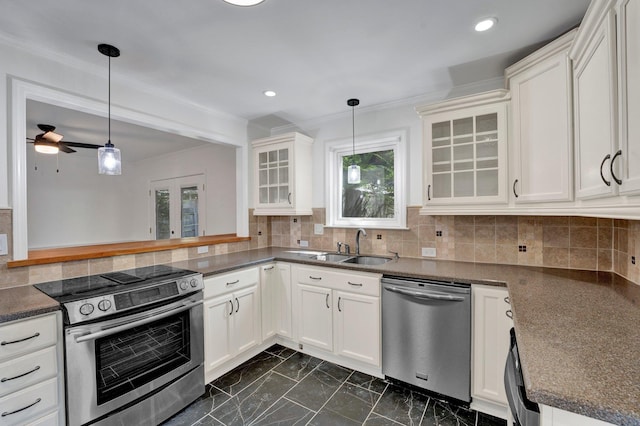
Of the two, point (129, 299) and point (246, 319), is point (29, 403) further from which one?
point (246, 319)

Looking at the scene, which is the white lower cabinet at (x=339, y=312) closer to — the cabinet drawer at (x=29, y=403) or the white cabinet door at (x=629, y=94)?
the white cabinet door at (x=629, y=94)

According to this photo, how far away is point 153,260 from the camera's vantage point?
2.55m

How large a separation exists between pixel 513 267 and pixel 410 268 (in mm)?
800

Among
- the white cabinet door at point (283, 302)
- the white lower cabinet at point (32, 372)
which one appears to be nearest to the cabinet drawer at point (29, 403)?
the white lower cabinet at point (32, 372)

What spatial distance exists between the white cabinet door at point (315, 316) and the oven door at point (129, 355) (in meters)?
0.90

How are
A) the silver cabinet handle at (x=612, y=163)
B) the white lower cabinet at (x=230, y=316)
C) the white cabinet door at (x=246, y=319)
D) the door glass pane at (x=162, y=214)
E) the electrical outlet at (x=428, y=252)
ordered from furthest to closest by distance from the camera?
1. the door glass pane at (x=162, y=214)
2. the electrical outlet at (x=428, y=252)
3. the white cabinet door at (x=246, y=319)
4. the white lower cabinet at (x=230, y=316)
5. the silver cabinet handle at (x=612, y=163)

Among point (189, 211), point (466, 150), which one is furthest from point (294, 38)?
point (189, 211)

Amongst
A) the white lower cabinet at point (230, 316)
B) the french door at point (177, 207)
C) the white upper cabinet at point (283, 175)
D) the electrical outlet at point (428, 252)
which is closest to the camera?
the white lower cabinet at point (230, 316)

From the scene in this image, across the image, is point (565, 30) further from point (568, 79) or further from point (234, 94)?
point (234, 94)

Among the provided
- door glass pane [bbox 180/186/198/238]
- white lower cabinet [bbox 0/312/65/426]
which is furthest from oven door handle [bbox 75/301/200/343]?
door glass pane [bbox 180/186/198/238]

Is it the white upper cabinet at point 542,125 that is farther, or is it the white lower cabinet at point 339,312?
the white lower cabinet at point 339,312

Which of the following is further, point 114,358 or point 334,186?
point 334,186

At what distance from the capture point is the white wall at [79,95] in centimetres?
176

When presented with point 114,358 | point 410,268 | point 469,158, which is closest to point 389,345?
point 410,268
